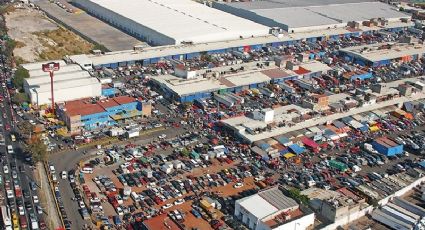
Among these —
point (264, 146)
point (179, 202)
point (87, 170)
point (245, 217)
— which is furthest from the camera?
point (264, 146)

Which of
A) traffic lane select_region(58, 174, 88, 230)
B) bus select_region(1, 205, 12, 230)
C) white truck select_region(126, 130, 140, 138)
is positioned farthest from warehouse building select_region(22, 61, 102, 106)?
bus select_region(1, 205, 12, 230)

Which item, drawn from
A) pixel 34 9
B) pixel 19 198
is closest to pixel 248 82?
pixel 19 198

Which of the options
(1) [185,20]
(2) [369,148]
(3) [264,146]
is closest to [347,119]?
(2) [369,148]

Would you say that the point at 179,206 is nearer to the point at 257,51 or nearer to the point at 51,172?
the point at 51,172

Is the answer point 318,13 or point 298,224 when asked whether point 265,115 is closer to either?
point 298,224

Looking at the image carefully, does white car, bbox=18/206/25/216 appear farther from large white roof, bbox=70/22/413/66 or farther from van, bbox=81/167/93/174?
large white roof, bbox=70/22/413/66

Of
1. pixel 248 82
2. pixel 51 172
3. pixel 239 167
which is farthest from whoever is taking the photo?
pixel 248 82
